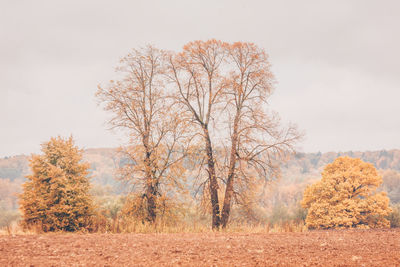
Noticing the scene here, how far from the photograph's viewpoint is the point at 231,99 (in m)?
16.8

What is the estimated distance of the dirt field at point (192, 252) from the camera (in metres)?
7.10

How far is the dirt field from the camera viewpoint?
7.10 m

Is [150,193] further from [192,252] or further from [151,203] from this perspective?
[192,252]

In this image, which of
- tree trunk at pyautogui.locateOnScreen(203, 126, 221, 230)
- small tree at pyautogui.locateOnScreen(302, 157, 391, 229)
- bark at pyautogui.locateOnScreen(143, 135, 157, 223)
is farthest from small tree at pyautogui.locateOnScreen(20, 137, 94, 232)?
small tree at pyautogui.locateOnScreen(302, 157, 391, 229)

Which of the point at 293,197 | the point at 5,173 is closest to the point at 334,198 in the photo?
the point at 293,197

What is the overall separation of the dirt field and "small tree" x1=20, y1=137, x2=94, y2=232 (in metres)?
3.26

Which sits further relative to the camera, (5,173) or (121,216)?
(5,173)

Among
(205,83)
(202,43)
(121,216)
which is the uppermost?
(202,43)

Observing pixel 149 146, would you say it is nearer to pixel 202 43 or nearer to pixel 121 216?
pixel 121 216

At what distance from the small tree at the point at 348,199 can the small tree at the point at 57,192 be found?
18.0 metres

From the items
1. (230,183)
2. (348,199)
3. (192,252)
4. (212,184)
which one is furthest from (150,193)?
(348,199)

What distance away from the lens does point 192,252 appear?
26.8ft

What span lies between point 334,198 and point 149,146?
15682 mm

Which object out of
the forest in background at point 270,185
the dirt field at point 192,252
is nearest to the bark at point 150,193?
the forest in background at point 270,185
